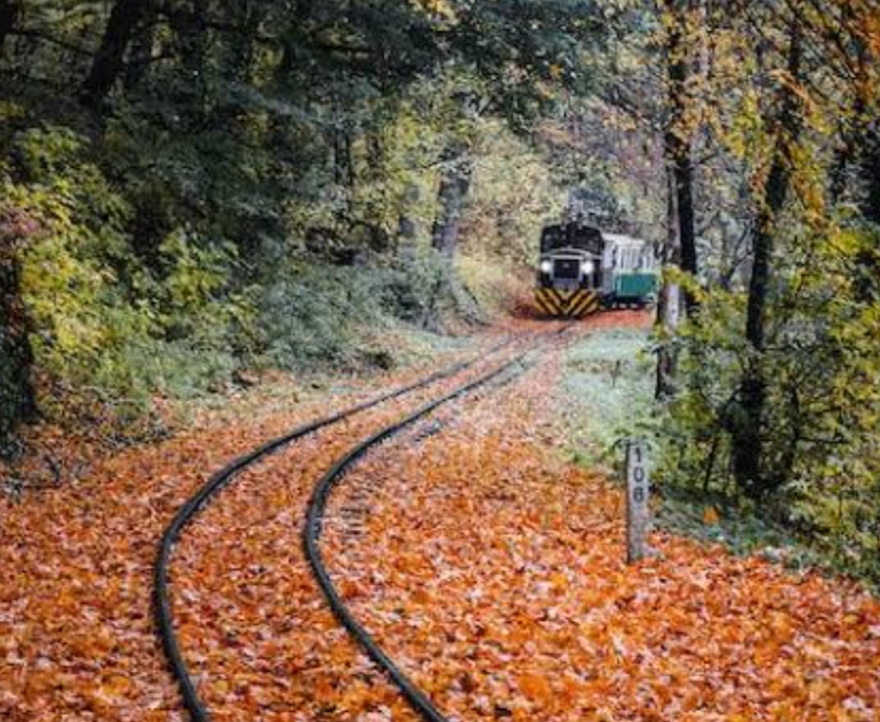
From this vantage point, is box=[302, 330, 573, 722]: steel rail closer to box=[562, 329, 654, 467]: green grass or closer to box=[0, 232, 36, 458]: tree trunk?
box=[562, 329, 654, 467]: green grass

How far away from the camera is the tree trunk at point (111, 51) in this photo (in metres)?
21.8

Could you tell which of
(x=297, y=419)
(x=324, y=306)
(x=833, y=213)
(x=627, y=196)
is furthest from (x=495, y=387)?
(x=627, y=196)

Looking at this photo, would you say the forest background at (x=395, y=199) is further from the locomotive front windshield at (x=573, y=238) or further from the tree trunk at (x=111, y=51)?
the locomotive front windshield at (x=573, y=238)

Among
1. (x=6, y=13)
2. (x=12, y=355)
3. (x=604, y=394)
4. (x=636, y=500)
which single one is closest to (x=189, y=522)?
(x=12, y=355)

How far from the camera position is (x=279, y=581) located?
9.75m

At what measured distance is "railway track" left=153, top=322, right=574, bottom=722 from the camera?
733cm

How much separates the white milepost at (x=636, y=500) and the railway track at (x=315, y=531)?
286cm

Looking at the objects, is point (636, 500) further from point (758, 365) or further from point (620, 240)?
point (620, 240)

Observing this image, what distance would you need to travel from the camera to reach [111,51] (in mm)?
21938

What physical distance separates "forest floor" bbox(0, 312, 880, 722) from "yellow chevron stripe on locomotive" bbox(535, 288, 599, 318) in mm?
31073

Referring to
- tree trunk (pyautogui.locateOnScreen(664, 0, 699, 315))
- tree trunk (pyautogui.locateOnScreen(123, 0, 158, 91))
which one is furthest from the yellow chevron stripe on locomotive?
tree trunk (pyautogui.locateOnScreen(664, 0, 699, 315))

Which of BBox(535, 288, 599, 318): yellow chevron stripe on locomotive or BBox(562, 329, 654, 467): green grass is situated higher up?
BBox(535, 288, 599, 318): yellow chevron stripe on locomotive

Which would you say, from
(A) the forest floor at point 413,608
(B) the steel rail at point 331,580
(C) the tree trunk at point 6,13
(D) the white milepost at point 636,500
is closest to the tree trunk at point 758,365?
(A) the forest floor at point 413,608

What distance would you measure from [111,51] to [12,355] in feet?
32.3
